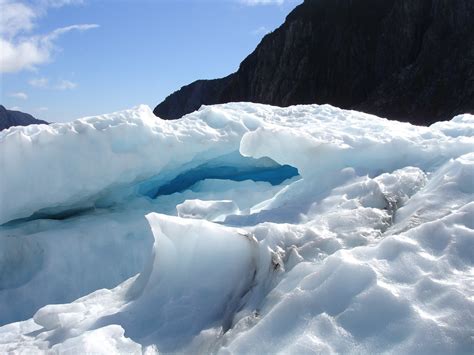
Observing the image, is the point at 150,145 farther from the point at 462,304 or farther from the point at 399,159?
the point at 462,304

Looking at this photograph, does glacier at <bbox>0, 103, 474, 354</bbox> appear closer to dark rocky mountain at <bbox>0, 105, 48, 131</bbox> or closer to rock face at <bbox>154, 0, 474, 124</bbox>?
rock face at <bbox>154, 0, 474, 124</bbox>

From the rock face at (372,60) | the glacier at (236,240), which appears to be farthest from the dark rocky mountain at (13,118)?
the glacier at (236,240)

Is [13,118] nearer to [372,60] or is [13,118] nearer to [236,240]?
[372,60]

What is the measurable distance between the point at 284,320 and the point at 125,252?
3728 mm

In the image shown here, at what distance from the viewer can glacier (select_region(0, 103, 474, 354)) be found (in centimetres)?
248

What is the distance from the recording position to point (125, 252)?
5.95 m

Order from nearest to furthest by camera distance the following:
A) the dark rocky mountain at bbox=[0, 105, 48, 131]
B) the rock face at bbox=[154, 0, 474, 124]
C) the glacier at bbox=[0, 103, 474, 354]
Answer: the glacier at bbox=[0, 103, 474, 354] → the rock face at bbox=[154, 0, 474, 124] → the dark rocky mountain at bbox=[0, 105, 48, 131]

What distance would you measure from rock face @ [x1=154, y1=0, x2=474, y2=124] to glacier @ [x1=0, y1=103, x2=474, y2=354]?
21.1 meters

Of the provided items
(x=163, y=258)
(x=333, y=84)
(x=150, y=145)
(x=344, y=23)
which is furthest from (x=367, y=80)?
(x=163, y=258)

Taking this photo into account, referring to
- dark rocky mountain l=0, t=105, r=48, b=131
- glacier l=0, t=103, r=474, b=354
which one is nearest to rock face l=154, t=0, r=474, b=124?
dark rocky mountain l=0, t=105, r=48, b=131

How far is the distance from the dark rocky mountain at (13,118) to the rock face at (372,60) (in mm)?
18449

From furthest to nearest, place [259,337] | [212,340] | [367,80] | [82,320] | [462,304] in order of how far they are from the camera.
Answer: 1. [367,80]
2. [82,320]
3. [212,340]
4. [259,337]
5. [462,304]

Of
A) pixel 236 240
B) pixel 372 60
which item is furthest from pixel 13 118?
pixel 236 240

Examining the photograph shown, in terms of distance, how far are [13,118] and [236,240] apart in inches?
1814
